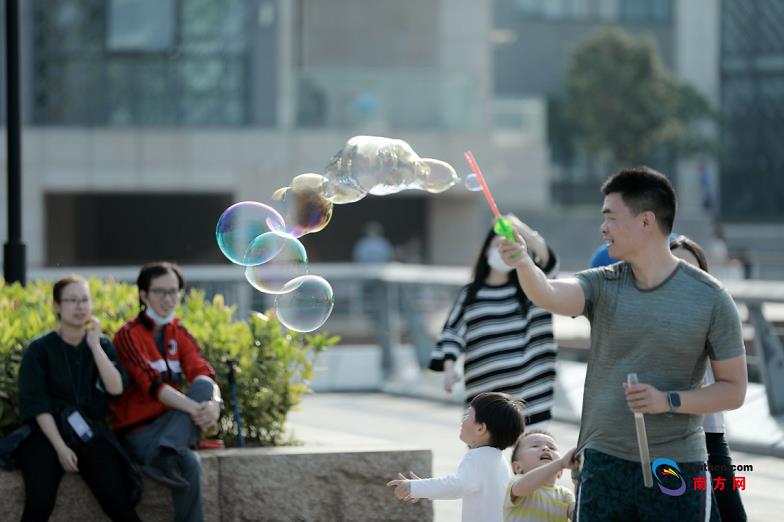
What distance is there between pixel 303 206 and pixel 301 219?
0.21ft

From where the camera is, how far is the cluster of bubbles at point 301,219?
20.3 ft

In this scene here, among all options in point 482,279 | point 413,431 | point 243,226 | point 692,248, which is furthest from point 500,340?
point 413,431

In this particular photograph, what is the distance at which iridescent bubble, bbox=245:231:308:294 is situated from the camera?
22.0 feet

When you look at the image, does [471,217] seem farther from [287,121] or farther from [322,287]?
[322,287]

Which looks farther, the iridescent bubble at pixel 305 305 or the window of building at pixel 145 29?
the window of building at pixel 145 29

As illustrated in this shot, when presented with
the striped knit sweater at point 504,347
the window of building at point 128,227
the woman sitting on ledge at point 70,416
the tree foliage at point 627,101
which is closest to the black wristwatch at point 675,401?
the striped knit sweater at point 504,347

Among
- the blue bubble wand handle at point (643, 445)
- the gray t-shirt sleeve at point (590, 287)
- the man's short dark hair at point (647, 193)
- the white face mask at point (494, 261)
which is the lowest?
the blue bubble wand handle at point (643, 445)

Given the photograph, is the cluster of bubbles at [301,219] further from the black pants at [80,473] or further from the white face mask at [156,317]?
the black pants at [80,473]

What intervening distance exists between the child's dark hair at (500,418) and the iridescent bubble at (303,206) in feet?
5.07

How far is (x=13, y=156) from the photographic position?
8.95 m

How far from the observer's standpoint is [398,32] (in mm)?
36875

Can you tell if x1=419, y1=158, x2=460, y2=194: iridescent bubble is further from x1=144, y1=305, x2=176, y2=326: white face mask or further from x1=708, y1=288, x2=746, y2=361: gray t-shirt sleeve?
x1=708, y1=288, x2=746, y2=361: gray t-shirt sleeve

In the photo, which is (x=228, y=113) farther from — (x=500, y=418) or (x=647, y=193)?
(x=647, y=193)

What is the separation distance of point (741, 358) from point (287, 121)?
28806 mm
